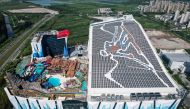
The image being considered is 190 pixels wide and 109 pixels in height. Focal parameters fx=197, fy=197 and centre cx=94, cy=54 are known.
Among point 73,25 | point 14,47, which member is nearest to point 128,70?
point 14,47

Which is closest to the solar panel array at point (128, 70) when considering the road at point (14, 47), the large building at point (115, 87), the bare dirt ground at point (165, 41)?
A: the large building at point (115, 87)

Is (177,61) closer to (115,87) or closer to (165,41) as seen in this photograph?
(165,41)

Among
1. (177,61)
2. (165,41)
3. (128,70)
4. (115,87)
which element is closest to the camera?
(115,87)

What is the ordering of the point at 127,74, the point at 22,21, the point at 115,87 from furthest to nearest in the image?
the point at 22,21 < the point at 127,74 < the point at 115,87

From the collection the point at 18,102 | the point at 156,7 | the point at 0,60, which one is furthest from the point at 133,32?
the point at 156,7

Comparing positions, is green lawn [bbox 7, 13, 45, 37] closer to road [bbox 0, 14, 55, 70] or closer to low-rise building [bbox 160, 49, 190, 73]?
road [bbox 0, 14, 55, 70]

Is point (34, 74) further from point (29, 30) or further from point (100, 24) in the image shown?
point (29, 30)

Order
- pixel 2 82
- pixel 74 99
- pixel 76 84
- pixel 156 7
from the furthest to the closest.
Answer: pixel 156 7 → pixel 2 82 → pixel 76 84 → pixel 74 99

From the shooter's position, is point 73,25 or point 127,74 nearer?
point 127,74
